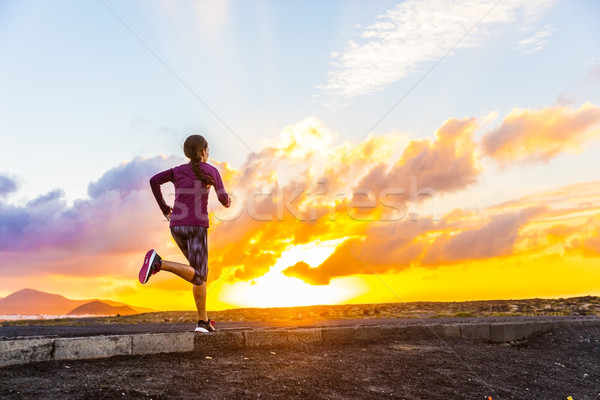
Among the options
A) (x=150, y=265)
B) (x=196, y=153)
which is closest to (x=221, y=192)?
(x=196, y=153)

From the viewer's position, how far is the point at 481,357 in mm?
7980

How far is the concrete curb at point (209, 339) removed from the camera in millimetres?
5883

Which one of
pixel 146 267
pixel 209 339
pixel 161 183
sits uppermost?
pixel 161 183

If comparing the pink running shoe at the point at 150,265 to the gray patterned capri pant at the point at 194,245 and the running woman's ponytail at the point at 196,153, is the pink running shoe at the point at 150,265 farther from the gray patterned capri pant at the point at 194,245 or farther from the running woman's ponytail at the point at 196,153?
the running woman's ponytail at the point at 196,153

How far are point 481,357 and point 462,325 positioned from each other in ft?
6.88

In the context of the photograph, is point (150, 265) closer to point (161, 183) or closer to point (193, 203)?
point (193, 203)

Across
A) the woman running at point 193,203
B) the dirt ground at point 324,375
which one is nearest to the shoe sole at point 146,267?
the woman running at point 193,203

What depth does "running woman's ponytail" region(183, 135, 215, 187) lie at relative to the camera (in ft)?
22.8

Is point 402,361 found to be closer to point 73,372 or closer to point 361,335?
point 361,335

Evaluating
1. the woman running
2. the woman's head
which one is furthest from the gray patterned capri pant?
the woman's head

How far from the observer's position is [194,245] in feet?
23.0

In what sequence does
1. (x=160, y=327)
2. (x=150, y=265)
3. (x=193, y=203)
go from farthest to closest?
(x=160, y=327) < (x=193, y=203) < (x=150, y=265)

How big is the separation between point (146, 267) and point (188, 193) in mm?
1103

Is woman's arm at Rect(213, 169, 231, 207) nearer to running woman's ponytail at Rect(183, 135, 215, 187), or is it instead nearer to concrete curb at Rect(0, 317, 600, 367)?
running woman's ponytail at Rect(183, 135, 215, 187)
